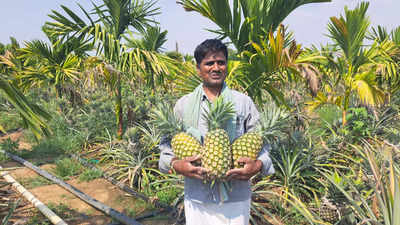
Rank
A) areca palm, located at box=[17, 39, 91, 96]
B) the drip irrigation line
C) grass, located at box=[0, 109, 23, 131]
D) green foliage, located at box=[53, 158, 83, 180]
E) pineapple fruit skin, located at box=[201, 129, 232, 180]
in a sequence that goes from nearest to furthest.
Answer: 1. pineapple fruit skin, located at box=[201, 129, 232, 180]
2. the drip irrigation line
3. green foliage, located at box=[53, 158, 83, 180]
4. areca palm, located at box=[17, 39, 91, 96]
5. grass, located at box=[0, 109, 23, 131]

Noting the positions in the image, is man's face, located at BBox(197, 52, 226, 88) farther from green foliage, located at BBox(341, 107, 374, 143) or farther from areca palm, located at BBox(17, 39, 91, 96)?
areca palm, located at BBox(17, 39, 91, 96)

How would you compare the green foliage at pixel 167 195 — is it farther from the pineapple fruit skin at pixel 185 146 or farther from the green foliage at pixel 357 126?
the green foliage at pixel 357 126

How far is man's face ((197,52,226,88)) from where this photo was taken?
157cm

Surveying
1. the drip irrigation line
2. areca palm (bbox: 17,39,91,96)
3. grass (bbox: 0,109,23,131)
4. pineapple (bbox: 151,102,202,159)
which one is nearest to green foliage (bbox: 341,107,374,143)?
pineapple (bbox: 151,102,202,159)

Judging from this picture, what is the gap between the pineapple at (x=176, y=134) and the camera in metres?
1.35

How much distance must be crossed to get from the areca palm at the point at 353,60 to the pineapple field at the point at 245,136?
0.07ft

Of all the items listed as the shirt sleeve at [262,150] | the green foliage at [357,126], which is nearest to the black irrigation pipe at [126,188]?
the shirt sleeve at [262,150]

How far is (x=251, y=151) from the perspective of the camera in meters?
1.34

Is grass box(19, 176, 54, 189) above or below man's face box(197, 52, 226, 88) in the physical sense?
below

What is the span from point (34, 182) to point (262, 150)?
494 cm

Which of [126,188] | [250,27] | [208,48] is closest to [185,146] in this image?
[208,48]

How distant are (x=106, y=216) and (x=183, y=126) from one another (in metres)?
2.83

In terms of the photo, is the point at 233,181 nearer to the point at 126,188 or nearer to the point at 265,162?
the point at 265,162

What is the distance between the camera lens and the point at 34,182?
15.7ft
